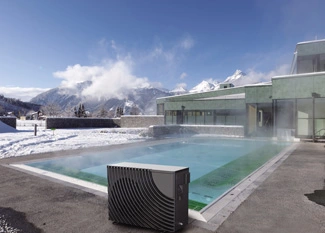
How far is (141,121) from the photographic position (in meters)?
38.7

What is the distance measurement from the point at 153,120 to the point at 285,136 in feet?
69.2

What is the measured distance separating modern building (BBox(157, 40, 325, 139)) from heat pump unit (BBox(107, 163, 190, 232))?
17.8 meters

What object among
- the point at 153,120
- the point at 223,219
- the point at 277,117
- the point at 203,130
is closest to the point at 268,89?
the point at 277,117

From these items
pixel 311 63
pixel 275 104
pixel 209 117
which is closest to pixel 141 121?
pixel 209 117

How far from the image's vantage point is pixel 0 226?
396 cm

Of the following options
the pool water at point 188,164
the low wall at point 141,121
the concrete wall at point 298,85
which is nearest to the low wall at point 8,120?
the low wall at point 141,121

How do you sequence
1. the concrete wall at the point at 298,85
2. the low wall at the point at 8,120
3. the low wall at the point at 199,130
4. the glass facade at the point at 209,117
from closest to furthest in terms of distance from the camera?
the concrete wall at the point at 298,85
the low wall at the point at 199,130
the low wall at the point at 8,120
the glass facade at the point at 209,117

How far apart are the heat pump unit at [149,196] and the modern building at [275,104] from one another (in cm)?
1783

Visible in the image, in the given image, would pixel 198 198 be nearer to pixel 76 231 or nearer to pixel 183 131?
pixel 76 231

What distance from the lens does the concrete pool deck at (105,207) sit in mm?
3891

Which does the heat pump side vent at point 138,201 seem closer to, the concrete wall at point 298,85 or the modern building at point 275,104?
the modern building at point 275,104

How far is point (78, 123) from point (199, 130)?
19.9 m

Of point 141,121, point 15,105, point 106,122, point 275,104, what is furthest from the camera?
point 15,105

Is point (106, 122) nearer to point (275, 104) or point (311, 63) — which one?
point (275, 104)
